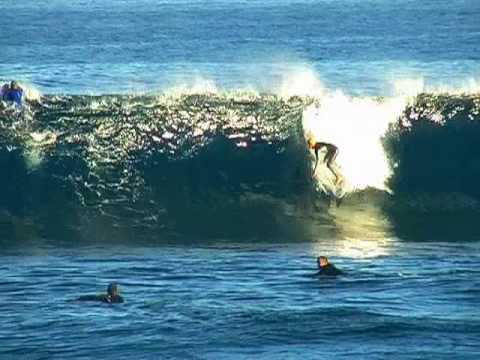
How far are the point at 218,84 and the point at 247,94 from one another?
1083 inches

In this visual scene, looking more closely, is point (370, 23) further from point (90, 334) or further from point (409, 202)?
point (90, 334)

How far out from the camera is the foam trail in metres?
41.6

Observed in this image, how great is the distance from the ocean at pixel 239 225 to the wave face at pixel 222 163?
43 millimetres

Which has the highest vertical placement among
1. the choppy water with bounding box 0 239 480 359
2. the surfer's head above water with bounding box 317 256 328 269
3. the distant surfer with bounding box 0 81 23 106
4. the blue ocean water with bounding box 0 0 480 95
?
the blue ocean water with bounding box 0 0 480 95

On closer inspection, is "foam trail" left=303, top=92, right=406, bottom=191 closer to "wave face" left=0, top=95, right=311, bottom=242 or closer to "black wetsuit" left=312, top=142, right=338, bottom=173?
"black wetsuit" left=312, top=142, right=338, bottom=173

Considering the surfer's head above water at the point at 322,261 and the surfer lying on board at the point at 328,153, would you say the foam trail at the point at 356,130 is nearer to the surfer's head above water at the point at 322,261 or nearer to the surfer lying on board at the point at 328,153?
the surfer lying on board at the point at 328,153

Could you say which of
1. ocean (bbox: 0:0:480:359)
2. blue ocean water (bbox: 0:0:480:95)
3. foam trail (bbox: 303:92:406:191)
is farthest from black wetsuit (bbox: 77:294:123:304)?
blue ocean water (bbox: 0:0:480:95)

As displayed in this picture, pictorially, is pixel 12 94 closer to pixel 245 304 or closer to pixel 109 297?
pixel 109 297

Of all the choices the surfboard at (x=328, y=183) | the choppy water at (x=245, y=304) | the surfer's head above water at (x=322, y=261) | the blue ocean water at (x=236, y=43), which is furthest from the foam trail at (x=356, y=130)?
the blue ocean water at (x=236, y=43)

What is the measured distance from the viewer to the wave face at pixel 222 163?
39.3 m

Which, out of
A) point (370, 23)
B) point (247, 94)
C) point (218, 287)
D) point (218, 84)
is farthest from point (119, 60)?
point (218, 287)

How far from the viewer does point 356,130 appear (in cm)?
4353

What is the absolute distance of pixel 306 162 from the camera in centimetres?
4159

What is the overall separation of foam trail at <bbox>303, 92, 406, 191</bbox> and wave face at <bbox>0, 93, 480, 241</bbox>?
4 centimetres
